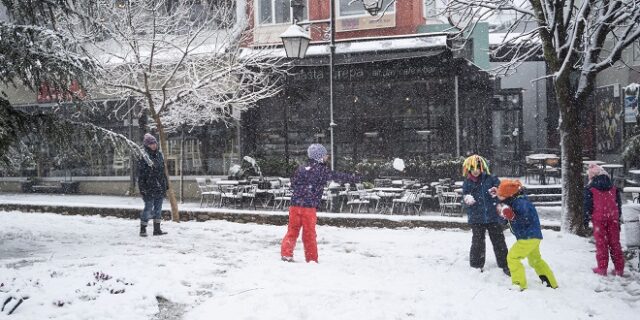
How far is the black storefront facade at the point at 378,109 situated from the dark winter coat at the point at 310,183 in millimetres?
9411

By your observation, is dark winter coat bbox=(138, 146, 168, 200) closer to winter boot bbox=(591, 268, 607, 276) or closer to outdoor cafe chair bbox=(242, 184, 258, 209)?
outdoor cafe chair bbox=(242, 184, 258, 209)

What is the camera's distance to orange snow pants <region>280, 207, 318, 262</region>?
702 centimetres

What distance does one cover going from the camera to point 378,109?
56.5 feet

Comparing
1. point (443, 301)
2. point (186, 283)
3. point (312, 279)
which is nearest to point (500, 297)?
point (443, 301)

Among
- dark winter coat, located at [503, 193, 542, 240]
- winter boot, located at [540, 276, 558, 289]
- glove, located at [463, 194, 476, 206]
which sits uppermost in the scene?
glove, located at [463, 194, 476, 206]

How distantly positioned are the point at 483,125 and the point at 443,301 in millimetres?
14653

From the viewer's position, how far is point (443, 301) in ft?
17.6

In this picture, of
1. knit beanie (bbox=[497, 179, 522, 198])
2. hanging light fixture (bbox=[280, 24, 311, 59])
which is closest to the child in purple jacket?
knit beanie (bbox=[497, 179, 522, 198])

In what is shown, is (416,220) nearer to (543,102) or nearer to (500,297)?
(500,297)

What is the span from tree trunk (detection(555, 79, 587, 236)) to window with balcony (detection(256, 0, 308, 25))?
11189mm

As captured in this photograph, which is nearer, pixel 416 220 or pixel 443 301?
pixel 443 301

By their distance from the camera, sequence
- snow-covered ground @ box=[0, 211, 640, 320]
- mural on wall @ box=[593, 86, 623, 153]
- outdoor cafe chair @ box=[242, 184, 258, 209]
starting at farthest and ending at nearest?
mural on wall @ box=[593, 86, 623, 153] → outdoor cafe chair @ box=[242, 184, 258, 209] → snow-covered ground @ box=[0, 211, 640, 320]

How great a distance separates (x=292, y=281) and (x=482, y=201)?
2.63 meters

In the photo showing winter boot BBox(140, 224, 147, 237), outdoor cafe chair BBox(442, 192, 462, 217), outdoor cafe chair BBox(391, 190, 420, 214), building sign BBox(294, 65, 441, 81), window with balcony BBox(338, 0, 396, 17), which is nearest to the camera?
winter boot BBox(140, 224, 147, 237)
